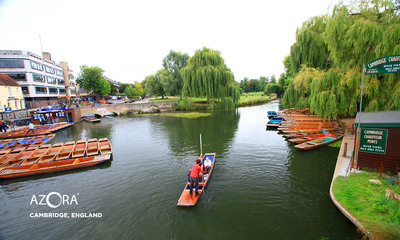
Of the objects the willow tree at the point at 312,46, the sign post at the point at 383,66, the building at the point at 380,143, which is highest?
the willow tree at the point at 312,46

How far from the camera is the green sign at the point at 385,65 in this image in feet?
29.7

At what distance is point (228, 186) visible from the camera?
11016 mm

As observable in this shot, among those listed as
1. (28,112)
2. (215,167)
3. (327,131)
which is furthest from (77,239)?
(28,112)

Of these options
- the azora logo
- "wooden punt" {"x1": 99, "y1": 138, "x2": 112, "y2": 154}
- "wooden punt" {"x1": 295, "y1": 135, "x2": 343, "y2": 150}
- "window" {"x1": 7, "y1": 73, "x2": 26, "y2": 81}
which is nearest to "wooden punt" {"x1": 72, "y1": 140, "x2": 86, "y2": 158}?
"wooden punt" {"x1": 99, "y1": 138, "x2": 112, "y2": 154}

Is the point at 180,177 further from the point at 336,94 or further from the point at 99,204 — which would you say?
the point at 336,94

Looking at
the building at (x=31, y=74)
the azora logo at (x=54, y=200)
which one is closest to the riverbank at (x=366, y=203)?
the azora logo at (x=54, y=200)

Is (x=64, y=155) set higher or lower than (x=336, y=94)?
lower

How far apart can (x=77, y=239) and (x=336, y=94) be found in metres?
19.1

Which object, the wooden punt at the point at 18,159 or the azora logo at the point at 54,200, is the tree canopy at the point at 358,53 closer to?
the azora logo at the point at 54,200

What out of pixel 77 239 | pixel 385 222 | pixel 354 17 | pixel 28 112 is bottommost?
pixel 77 239

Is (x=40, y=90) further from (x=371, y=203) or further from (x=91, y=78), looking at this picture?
(x=371, y=203)

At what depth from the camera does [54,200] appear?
34.3 feet

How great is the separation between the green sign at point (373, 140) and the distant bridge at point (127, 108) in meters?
44.9

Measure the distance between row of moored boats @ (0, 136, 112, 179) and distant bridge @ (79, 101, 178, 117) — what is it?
1004 inches
